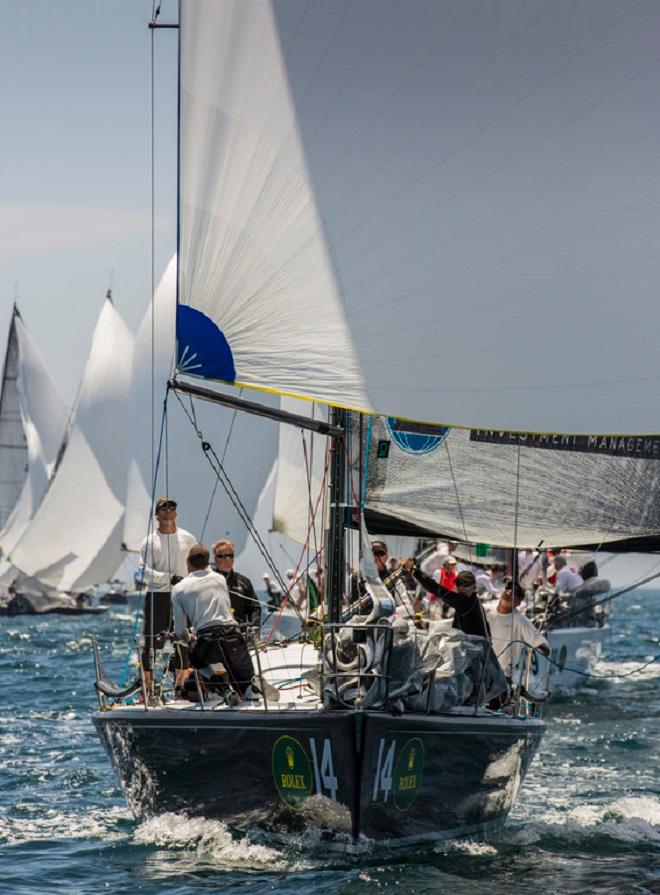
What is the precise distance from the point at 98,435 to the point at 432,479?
3757cm

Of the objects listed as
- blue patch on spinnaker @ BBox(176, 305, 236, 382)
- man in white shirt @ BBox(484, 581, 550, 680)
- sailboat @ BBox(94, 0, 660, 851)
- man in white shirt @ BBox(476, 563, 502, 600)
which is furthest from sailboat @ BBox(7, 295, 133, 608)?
Result: blue patch on spinnaker @ BBox(176, 305, 236, 382)

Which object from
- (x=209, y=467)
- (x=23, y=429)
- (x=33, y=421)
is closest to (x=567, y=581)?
(x=209, y=467)

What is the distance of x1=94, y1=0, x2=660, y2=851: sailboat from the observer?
30.5ft

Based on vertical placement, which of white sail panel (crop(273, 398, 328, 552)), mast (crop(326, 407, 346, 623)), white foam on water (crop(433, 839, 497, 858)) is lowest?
white foam on water (crop(433, 839, 497, 858))

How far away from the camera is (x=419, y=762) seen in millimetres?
9180

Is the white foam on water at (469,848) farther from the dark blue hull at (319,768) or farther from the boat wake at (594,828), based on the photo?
the boat wake at (594,828)

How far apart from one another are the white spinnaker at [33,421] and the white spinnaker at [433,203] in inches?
1765

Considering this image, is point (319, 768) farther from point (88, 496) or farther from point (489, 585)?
point (88, 496)

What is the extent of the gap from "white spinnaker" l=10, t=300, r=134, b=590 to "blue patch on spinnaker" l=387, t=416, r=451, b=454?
37.5 meters

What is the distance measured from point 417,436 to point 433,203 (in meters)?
3.47

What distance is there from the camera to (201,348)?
942 centimetres

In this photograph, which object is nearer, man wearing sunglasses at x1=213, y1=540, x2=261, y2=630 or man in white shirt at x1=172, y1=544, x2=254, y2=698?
man in white shirt at x1=172, y1=544, x2=254, y2=698

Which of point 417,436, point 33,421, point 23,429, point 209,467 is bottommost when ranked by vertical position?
A: point 417,436

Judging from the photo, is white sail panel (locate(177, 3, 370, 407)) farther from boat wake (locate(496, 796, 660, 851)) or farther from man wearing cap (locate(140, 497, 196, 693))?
boat wake (locate(496, 796, 660, 851))
